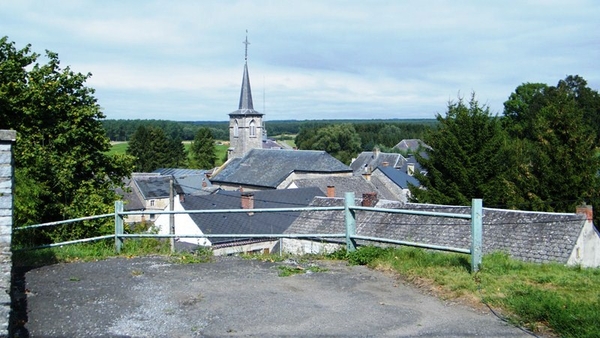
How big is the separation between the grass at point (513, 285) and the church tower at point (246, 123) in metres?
71.1

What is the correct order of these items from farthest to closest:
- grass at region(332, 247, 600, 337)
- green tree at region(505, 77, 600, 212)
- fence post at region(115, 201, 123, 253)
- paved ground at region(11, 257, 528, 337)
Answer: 1. green tree at region(505, 77, 600, 212)
2. fence post at region(115, 201, 123, 253)
3. paved ground at region(11, 257, 528, 337)
4. grass at region(332, 247, 600, 337)

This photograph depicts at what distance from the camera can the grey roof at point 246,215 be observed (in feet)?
99.1

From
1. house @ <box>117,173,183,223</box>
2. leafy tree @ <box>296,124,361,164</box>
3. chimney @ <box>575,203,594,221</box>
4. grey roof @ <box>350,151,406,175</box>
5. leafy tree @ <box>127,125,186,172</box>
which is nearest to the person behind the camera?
chimney @ <box>575,203,594,221</box>

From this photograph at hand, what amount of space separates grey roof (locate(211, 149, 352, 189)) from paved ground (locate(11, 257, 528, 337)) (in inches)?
2047

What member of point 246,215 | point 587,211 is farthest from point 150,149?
point 587,211

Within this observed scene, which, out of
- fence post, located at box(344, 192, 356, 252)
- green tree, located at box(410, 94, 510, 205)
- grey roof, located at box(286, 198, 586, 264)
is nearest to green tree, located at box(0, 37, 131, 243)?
grey roof, located at box(286, 198, 586, 264)

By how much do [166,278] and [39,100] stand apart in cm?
1363

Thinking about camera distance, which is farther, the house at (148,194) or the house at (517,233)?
the house at (148,194)

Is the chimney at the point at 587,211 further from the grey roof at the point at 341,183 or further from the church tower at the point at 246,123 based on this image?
the church tower at the point at 246,123

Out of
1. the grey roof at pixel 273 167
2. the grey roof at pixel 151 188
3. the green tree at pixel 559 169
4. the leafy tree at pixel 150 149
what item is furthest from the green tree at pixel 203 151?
the green tree at pixel 559 169

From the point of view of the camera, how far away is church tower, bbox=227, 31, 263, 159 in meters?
79.1

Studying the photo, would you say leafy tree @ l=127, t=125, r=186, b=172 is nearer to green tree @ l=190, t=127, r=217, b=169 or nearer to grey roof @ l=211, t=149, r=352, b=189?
green tree @ l=190, t=127, r=217, b=169

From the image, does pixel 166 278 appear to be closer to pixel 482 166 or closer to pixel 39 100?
pixel 39 100

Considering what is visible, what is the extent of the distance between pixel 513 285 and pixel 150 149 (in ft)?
310
